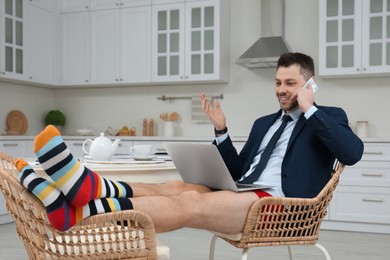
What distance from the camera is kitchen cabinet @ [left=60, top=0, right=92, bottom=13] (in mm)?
5285

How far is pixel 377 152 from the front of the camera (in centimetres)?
400

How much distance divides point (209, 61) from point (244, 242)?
327 cm

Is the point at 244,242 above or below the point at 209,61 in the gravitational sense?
below

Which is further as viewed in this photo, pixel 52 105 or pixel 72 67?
pixel 52 105

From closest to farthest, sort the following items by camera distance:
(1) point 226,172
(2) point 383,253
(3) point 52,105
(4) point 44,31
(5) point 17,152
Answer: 1. (1) point 226,172
2. (2) point 383,253
3. (5) point 17,152
4. (4) point 44,31
5. (3) point 52,105

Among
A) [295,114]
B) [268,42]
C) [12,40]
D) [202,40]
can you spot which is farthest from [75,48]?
[295,114]

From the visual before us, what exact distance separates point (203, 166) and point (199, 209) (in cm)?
26

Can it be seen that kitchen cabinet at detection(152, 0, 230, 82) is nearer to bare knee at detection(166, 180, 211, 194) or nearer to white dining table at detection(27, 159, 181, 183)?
white dining table at detection(27, 159, 181, 183)

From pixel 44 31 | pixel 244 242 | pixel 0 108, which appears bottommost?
pixel 244 242

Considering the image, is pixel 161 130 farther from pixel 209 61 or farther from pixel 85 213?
pixel 85 213

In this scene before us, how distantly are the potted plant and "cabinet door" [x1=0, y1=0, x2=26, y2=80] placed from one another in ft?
2.43

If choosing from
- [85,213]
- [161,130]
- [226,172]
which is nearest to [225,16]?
[161,130]

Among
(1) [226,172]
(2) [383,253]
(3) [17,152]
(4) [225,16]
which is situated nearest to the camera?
(1) [226,172]

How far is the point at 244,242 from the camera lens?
171 cm
